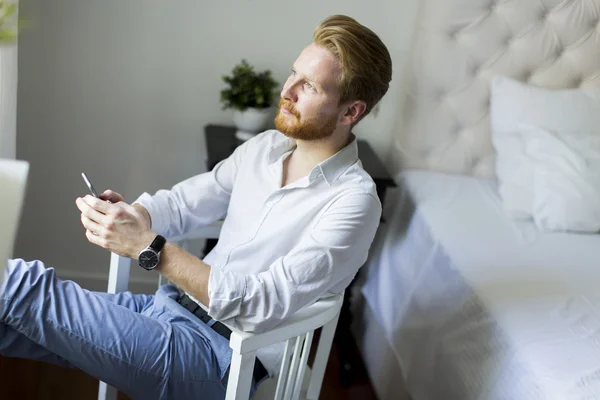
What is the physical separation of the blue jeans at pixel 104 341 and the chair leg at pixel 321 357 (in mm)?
212

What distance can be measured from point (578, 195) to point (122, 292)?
4.39ft

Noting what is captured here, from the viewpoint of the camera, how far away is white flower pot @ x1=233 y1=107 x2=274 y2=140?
6.66ft

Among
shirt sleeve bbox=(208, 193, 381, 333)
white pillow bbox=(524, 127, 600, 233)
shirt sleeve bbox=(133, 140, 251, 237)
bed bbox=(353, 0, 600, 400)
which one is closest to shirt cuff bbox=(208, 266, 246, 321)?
shirt sleeve bbox=(208, 193, 381, 333)

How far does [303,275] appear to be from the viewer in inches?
50.3

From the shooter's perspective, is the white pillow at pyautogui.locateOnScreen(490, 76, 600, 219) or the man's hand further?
the white pillow at pyautogui.locateOnScreen(490, 76, 600, 219)

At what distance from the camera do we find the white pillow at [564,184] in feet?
6.55

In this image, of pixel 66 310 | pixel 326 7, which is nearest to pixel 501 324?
pixel 66 310

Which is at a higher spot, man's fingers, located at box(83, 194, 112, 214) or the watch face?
man's fingers, located at box(83, 194, 112, 214)

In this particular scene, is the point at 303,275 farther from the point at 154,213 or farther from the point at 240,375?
the point at 154,213

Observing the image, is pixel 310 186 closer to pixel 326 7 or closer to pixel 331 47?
pixel 331 47

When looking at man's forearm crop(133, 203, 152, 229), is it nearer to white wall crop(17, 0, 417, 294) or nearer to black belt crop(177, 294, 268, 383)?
black belt crop(177, 294, 268, 383)

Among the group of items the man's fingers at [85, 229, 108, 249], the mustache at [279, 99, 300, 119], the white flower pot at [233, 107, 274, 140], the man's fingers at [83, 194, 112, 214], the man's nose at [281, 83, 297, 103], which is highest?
the man's nose at [281, 83, 297, 103]

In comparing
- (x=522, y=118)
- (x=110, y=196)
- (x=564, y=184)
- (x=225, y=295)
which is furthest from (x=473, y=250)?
(x=110, y=196)

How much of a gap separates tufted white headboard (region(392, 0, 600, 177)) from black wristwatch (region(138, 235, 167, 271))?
Answer: 46.6 inches
